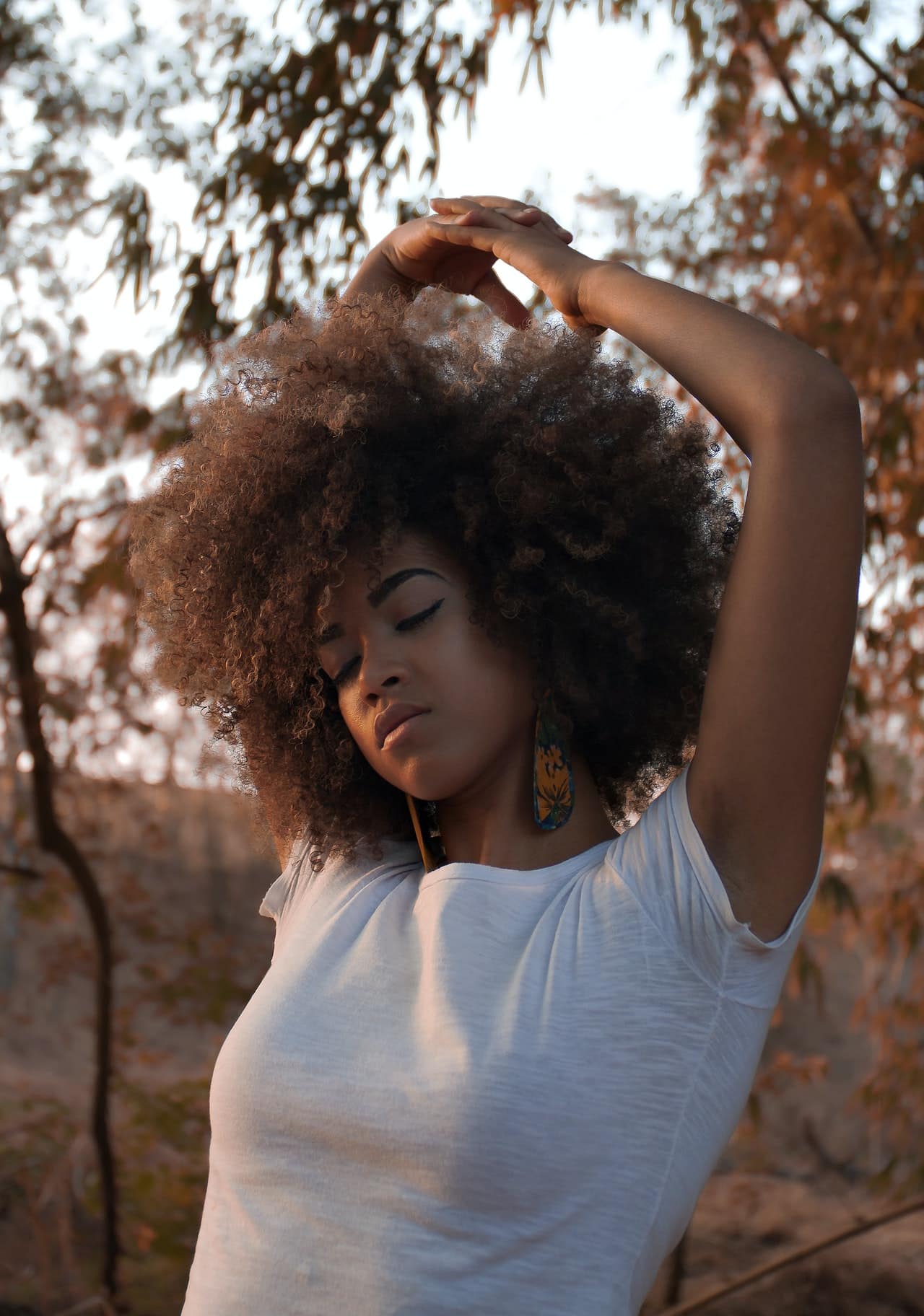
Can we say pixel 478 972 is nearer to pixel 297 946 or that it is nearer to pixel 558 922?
pixel 558 922

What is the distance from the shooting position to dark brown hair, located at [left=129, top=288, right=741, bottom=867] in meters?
1.33

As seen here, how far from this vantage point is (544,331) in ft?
4.56

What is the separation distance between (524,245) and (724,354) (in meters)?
0.31

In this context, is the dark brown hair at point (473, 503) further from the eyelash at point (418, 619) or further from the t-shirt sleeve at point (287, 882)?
the t-shirt sleeve at point (287, 882)

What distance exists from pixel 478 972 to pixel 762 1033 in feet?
0.93

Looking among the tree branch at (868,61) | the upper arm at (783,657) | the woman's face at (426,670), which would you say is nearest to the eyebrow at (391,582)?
the woman's face at (426,670)

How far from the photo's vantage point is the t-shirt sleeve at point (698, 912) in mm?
1134

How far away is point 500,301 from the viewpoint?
1.54m

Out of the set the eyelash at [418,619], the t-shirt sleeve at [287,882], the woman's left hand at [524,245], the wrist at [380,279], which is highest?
the wrist at [380,279]

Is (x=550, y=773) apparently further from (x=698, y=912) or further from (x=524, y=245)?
(x=524, y=245)

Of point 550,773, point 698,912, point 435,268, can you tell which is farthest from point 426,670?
point 435,268

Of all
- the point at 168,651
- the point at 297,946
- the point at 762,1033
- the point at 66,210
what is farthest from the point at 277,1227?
the point at 66,210

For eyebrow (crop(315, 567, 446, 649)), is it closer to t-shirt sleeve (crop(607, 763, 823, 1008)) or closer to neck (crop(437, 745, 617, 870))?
neck (crop(437, 745, 617, 870))

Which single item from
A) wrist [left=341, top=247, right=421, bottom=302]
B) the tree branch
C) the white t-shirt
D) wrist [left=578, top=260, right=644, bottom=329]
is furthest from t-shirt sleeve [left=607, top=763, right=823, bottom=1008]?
the tree branch
